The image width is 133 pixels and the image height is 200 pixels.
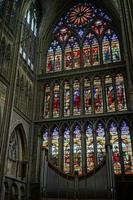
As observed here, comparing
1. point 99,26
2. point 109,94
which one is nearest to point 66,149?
point 109,94

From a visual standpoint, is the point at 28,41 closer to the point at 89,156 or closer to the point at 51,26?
the point at 51,26

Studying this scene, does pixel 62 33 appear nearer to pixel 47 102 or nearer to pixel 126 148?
pixel 47 102

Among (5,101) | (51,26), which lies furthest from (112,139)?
(51,26)

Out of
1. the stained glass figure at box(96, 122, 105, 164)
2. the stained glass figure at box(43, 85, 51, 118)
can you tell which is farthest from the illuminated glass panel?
the stained glass figure at box(96, 122, 105, 164)

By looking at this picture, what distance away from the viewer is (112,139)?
16.4 meters

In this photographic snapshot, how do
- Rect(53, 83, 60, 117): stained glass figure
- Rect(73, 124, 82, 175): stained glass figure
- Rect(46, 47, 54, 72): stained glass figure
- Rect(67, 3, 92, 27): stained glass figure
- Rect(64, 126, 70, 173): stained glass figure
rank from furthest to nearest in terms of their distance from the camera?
Rect(67, 3, 92, 27): stained glass figure → Rect(46, 47, 54, 72): stained glass figure → Rect(53, 83, 60, 117): stained glass figure → Rect(64, 126, 70, 173): stained glass figure → Rect(73, 124, 82, 175): stained glass figure

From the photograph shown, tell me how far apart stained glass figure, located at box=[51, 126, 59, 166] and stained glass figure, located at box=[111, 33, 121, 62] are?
6.69 m

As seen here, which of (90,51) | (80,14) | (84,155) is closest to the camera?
(84,155)

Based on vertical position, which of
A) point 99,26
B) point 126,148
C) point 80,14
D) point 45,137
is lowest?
point 126,148

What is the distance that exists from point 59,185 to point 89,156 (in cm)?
A: 329

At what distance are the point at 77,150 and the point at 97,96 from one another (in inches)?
159

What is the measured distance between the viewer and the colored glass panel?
1609 cm

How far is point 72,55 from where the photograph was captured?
20.5 metres

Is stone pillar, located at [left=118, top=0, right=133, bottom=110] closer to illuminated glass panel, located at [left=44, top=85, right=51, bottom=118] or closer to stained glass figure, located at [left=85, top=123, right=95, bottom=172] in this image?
stained glass figure, located at [left=85, top=123, right=95, bottom=172]
